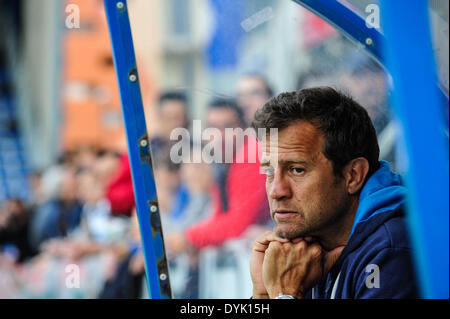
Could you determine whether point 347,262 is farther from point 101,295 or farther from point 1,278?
point 1,278

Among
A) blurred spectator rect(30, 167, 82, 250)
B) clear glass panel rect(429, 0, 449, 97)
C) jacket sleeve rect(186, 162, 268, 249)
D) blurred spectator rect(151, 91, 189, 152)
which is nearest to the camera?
clear glass panel rect(429, 0, 449, 97)

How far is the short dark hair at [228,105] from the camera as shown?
1436mm

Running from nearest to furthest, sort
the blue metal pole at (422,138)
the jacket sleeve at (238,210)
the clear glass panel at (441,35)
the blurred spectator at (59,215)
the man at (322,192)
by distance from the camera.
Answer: the blue metal pole at (422,138) < the clear glass panel at (441,35) < the man at (322,192) < the jacket sleeve at (238,210) < the blurred spectator at (59,215)

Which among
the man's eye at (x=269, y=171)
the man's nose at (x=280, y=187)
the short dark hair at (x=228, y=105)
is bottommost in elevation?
the man's nose at (x=280, y=187)

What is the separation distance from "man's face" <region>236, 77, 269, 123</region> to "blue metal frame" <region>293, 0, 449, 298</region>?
562mm

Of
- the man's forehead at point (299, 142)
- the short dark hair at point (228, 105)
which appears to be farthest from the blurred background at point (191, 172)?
the man's forehead at point (299, 142)

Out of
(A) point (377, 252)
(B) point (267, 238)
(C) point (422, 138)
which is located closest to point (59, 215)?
(B) point (267, 238)

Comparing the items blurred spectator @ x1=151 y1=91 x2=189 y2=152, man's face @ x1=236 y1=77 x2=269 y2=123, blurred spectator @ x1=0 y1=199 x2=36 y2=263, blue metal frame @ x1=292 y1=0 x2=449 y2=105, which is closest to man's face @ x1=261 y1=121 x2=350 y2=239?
man's face @ x1=236 y1=77 x2=269 y2=123

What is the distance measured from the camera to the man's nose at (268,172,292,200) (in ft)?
4.18

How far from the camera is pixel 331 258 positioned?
1300 mm

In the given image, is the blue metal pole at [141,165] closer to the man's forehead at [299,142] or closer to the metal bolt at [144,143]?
the metal bolt at [144,143]

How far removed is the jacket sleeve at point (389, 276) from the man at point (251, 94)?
1.48 feet

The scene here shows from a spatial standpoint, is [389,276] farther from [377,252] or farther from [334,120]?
[334,120]

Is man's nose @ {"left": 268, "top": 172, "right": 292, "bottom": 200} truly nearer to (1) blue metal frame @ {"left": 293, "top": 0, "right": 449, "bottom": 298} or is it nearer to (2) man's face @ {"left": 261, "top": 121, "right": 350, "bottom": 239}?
(2) man's face @ {"left": 261, "top": 121, "right": 350, "bottom": 239}
